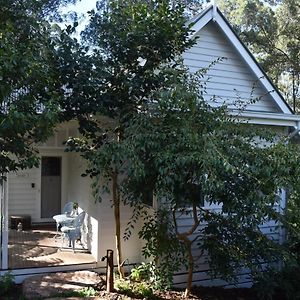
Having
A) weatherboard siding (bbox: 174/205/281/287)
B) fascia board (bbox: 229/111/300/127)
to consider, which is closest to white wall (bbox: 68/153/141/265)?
weatherboard siding (bbox: 174/205/281/287)

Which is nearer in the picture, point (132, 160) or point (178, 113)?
point (132, 160)

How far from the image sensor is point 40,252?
8492 mm

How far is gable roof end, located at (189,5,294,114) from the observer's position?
8453 mm

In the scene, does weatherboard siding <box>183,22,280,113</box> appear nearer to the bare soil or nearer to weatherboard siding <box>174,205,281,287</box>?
weatherboard siding <box>174,205,281,287</box>

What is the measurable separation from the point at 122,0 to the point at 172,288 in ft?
17.6

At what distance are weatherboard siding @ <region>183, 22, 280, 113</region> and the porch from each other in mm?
4387

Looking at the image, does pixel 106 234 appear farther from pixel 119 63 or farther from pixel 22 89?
pixel 22 89

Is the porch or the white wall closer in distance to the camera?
the porch

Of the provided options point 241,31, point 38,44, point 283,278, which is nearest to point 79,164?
point 38,44

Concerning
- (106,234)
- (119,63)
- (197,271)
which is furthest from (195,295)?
(119,63)

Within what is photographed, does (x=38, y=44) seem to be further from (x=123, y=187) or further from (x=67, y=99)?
(x=123, y=187)

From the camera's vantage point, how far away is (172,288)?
7.29 meters

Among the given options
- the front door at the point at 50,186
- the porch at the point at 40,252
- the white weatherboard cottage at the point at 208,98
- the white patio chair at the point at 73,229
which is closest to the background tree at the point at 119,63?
the white weatherboard cottage at the point at 208,98

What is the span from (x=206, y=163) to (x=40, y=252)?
5163 millimetres
